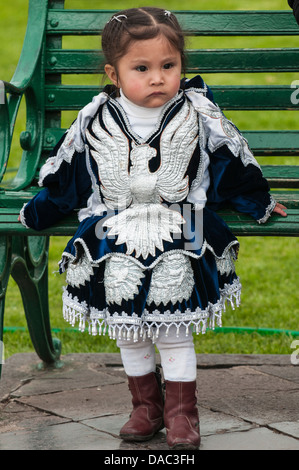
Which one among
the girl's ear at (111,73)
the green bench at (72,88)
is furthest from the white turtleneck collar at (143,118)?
the green bench at (72,88)

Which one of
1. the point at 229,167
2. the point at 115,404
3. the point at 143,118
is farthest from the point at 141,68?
the point at 115,404

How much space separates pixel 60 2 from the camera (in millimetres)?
3756

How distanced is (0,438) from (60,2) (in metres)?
1.98

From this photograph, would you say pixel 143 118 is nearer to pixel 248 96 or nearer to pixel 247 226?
pixel 247 226

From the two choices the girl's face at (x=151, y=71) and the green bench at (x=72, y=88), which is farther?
the green bench at (x=72, y=88)

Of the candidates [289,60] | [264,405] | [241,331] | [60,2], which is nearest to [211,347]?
[241,331]

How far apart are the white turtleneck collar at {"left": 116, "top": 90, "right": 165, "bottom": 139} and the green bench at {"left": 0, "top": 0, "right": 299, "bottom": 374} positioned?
87 cm

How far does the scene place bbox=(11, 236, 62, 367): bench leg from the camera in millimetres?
3447

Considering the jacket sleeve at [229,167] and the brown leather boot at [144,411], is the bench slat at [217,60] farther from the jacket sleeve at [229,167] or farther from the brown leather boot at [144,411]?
the brown leather boot at [144,411]

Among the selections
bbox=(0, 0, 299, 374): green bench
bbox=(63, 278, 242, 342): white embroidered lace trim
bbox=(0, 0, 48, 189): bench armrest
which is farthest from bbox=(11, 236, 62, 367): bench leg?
bbox=(63, 278, 242, 342): white embroidered lace trim

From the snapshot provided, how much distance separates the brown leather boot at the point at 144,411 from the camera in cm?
263

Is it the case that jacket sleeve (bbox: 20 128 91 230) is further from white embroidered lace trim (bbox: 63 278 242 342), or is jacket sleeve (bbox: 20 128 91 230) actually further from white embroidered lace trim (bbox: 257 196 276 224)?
white embroidered lace trim (bbox: 257 196 276 224)
